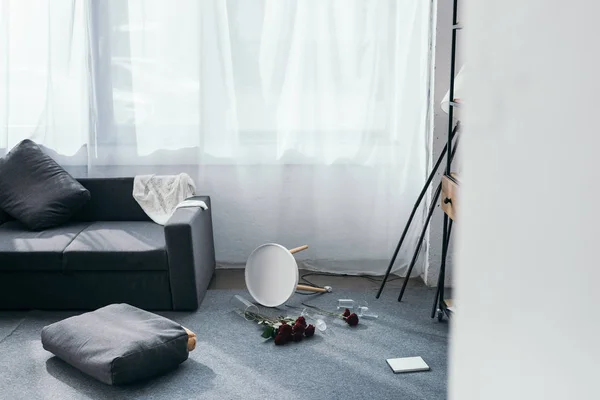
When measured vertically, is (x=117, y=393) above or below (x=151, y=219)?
below

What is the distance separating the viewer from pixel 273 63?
14.6 ft

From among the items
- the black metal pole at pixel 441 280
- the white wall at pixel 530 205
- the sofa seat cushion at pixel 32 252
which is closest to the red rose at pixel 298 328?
the black metal pole at pixel 441 280

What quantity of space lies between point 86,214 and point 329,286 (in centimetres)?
162

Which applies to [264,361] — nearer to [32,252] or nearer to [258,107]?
[32,252]

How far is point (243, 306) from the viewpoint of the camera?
12.7 ft

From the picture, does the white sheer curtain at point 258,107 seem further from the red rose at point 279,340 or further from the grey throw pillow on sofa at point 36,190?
the red rose at point 279,340

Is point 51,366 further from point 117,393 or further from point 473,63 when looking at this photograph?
point 473,63

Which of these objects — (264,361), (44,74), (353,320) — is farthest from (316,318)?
(44,74)

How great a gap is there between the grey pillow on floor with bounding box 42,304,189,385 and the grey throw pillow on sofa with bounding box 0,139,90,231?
104 centimetres

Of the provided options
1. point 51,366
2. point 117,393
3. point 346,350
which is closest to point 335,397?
point 346,350

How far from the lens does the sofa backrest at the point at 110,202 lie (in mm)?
4375

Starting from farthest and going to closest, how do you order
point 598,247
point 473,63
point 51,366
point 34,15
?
point 34,15 < point 51,366 < point 473,63 < point 598,247

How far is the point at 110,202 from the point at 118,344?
157 cm

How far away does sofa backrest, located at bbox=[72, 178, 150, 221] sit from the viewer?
14.4ft
